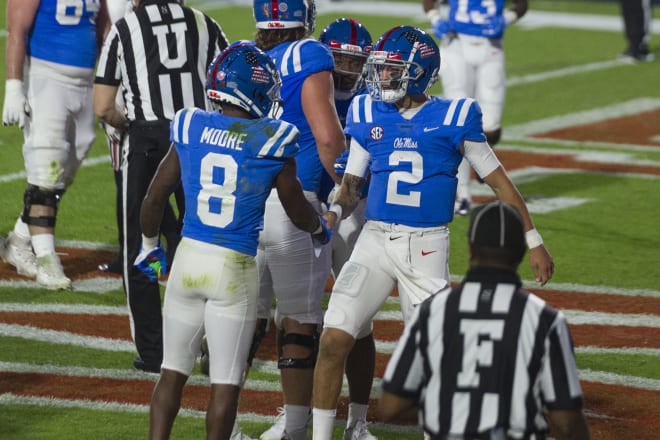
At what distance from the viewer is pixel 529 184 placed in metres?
11.6

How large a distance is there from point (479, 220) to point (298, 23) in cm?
225

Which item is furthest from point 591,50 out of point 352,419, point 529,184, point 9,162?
point 352,419

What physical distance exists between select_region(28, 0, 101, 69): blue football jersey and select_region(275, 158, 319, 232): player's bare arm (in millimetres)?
3233

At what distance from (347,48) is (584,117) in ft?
27.1

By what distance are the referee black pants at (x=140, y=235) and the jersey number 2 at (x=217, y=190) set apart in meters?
1.70

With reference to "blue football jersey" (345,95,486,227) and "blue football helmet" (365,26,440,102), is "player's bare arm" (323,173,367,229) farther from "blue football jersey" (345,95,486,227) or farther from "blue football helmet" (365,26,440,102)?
"blue football helmet" (365,26,440,102)

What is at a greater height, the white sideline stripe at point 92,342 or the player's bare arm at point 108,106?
the player's bare arm at point 108,106

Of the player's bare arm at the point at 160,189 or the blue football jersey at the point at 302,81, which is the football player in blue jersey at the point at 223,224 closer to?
the player's bare arm at the point at 160,189

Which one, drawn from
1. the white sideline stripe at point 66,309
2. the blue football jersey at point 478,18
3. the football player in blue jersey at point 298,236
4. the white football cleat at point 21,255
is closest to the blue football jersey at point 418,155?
the football player in blue jersey at point 298,236

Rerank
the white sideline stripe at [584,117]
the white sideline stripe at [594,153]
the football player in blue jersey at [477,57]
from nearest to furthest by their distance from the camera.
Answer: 1. the football player in blue jersey at [477,57]
2. the white sideline stripe at [594,153]
3. the white sideline stripe at [584,117]

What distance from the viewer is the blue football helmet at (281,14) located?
6.00 m

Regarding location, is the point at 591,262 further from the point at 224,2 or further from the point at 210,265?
the point at 224,2

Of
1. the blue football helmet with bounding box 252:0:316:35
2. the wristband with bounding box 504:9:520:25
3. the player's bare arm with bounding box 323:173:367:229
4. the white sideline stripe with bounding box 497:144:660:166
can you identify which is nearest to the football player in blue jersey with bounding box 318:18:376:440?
the player's bare arm with bounding box 323:173:367:229

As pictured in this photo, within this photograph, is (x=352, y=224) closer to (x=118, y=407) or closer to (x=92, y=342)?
(x=118, y=407)
